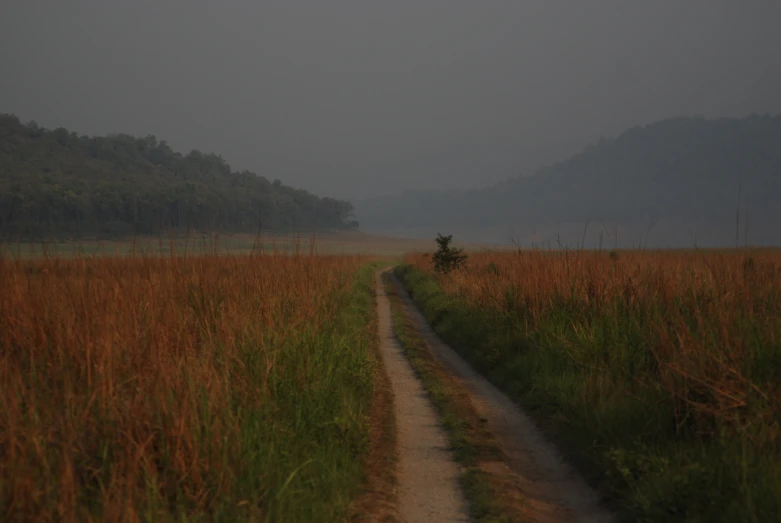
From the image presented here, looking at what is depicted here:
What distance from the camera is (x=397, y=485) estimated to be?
5082 millimetres

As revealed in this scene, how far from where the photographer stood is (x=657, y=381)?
6.15 meters

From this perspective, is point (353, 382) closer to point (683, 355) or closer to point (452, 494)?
point (452, 494)

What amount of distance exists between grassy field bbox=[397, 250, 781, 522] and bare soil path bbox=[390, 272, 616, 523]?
15 centimetres

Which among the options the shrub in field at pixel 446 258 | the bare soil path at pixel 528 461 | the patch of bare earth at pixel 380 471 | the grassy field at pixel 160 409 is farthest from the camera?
the shrub in field at pixel 446 258

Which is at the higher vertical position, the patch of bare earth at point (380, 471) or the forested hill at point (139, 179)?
the forested hill at point (139, 179)

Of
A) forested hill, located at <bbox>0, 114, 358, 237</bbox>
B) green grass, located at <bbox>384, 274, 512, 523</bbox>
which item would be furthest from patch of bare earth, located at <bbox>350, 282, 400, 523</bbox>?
forested hill, located at <bbox>0, 114, 358, 237</bbox>

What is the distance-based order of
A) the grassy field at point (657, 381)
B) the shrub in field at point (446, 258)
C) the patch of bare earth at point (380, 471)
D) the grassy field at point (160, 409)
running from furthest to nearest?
1. the shrub in field at point (446, 258)
2. the patch of bare earth at point (380, 471)
3. the grassy field at point (657, 381)
4. the grassy field at point (160, 409)

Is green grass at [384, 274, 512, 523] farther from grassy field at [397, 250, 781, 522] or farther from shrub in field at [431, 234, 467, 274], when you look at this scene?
shrub in field at [431, 234, 467, 274]

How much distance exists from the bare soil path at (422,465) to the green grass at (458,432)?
0.08 m

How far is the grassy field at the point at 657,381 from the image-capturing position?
4.24 metres

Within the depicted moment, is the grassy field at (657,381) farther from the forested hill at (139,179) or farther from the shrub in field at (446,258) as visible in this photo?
the shrub in field at (446,258)

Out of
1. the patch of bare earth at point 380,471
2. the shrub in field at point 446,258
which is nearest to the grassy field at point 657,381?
the patch of bare earth at point 380,471

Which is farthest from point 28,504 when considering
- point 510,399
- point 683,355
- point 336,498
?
point 510,399

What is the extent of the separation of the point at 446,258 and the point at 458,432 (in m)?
22.5
